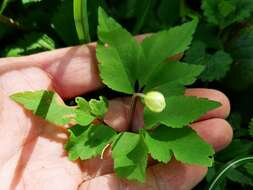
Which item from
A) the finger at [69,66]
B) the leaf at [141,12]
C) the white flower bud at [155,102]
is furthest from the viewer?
the leaf at [141,12]

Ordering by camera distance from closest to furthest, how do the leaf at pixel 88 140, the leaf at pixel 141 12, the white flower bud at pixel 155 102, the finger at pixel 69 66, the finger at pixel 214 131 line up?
the white flower bud at pixel 155 102
the leaf at pixel 88 140
the finger at pixel 214 131
the finger at pixel 69 66
the leaf at pixel 141 12

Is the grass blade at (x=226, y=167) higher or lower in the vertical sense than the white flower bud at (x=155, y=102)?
lower

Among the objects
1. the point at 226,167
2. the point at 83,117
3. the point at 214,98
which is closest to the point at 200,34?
the point at 214,98

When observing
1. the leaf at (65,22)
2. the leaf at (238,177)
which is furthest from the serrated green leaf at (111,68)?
the leaf at (238,177)

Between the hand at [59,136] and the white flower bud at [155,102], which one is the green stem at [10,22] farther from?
the white flower bud at [155,102]

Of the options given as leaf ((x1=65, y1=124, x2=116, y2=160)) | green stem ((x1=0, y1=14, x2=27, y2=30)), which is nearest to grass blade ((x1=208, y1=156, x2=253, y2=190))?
leaf ((x1=65, y1=124, x2=116, y2=160))

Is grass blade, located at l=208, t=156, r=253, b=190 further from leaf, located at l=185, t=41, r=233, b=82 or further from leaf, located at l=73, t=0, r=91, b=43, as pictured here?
leaf, located at l=73, t=0, r=91, b=43

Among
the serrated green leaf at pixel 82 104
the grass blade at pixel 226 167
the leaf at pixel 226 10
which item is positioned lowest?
the grass blade at pixel 226 167

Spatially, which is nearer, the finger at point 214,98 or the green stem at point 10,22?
the finger at point 214,98
